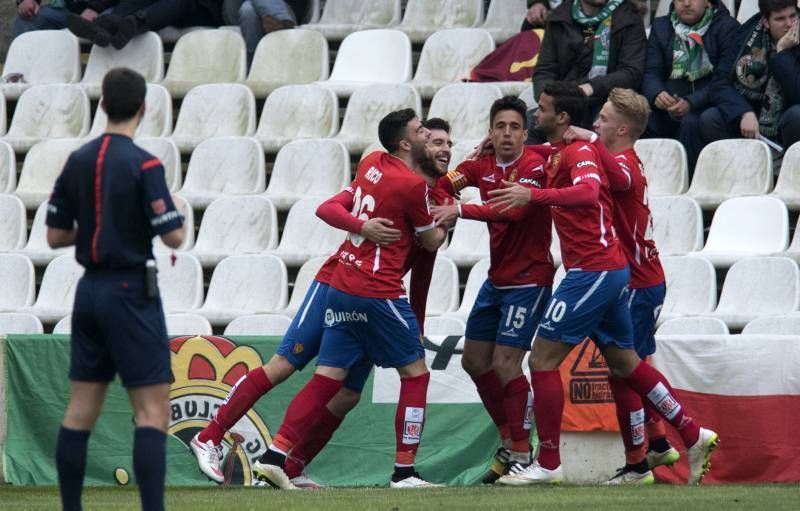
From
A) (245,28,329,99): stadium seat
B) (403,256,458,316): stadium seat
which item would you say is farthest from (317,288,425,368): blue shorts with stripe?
(245,28,329,99): stadium seat

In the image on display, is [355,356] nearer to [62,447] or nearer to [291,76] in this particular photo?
[62,447]

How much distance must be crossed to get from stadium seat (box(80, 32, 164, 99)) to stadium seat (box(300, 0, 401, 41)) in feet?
5.07

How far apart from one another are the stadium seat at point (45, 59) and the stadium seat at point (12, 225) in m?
2.07

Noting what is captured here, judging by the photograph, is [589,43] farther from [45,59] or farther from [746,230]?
[45,59]

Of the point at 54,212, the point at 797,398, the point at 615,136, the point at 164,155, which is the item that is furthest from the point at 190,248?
the point at 54,212

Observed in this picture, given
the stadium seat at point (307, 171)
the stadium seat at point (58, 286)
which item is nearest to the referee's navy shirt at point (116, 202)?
the stadium seat at point (58, 286)

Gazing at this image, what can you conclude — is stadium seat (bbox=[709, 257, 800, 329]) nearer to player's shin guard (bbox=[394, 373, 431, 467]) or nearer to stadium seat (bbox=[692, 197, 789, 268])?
stadium seat (bbox=[692, 197, 789, 268])

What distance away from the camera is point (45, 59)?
47.1 ft

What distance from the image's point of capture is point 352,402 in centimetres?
812

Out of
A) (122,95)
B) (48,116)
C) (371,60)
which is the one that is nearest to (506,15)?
(371,60)

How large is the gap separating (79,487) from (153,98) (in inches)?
332

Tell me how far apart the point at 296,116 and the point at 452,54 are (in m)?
1.64

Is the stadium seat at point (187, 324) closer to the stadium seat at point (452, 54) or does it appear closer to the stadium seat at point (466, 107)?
the stadium seat at point (466, 107)

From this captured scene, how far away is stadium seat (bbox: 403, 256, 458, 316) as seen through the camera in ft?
35.2
